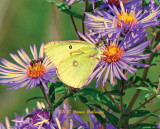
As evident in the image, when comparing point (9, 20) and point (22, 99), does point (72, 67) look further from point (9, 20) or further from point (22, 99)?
point (9, 20)

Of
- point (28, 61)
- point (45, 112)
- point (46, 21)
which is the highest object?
point (46, 21)

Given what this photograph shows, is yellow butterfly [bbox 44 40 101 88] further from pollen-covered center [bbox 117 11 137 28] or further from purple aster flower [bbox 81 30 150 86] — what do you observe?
pollen-covered center [bbox 117 11 137 28]

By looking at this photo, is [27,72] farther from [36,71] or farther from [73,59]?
[73,59]

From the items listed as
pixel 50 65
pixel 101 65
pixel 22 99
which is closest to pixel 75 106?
pixel 22 99

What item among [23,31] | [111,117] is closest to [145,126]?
[111,117]

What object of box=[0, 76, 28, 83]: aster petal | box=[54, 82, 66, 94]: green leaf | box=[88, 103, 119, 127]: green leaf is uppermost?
box=[0, 76, 28, 83]: aster petal

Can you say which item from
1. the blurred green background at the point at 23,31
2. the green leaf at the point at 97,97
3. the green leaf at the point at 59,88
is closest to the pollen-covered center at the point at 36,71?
the green leaf at the point at 59,88

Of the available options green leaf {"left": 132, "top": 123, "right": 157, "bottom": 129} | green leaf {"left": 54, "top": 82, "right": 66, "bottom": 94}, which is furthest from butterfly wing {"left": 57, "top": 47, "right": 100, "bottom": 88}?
green leaf {"left": 132, "top": 123, "right": 157, "bottom": 129}
